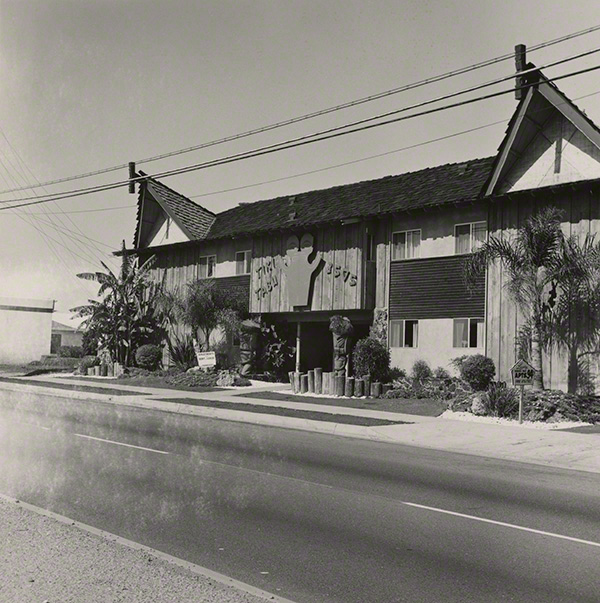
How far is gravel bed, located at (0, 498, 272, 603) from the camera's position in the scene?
4.49m

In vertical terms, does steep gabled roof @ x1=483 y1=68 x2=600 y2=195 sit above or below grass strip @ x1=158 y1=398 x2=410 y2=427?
above

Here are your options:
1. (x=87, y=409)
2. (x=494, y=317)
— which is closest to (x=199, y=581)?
(x=87, y=409)

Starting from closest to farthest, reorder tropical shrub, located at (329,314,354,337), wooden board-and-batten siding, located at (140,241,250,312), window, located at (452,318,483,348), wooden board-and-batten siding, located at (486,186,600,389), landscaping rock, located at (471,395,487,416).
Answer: landscaping rock, located at (471,395,487,416), wooden board-and-batten siding, located at (486,186,600,389), window, located at (452,318,483,348), tropical shrub, located at (329,314,354,337), wooden board-and-batten siding, located at (140,241,250,312)

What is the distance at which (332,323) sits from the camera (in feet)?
88.0

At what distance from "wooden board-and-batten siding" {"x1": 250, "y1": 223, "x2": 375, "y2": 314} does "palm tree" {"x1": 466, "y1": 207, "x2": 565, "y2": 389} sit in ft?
20.2

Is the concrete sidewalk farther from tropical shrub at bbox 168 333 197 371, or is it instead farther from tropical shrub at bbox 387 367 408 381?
tropical shrub at bbox 168 333 197 371

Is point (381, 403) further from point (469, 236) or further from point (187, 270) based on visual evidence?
point (187, 270)

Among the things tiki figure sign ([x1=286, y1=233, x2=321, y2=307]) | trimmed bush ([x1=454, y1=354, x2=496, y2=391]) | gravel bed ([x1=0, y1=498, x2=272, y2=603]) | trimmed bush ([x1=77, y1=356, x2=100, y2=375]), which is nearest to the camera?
gravel bed ([x1=0, y1=498, x2=272, y2=603])

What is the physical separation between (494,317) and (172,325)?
18.0 m

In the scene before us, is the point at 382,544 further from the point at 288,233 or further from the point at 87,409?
the point at 288,233

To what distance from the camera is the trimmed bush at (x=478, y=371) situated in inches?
864

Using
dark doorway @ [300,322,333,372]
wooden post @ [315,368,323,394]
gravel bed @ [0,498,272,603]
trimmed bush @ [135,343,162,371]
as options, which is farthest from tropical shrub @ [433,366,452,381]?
gravel bed @ [0,498,272,603]

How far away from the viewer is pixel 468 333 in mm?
23891

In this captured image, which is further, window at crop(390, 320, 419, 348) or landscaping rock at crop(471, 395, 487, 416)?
window at crop(390, 320, 419, 348)
